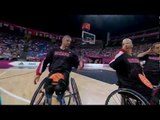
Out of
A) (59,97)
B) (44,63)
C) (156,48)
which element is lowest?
(59,97)

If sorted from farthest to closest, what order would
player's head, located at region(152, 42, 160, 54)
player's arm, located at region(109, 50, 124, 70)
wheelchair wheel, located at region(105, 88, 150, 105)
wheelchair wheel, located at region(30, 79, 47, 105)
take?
player's head, located at region(152, 42, 160, 54)
wheelchair wheel, located at region(30, 79, 47, 105)
player's arm, located at region(109, 50, 124, 70)
wheelchair wheel, located at region(105, 88, 150, 105)

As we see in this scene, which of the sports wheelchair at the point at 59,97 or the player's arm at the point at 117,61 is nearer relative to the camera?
the player's arm at the point at 117,61

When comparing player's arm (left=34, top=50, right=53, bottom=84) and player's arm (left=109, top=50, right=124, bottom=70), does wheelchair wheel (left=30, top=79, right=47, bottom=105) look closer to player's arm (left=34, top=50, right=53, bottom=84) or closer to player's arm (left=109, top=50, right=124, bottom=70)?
player's arm (left=34, top=50, right=53, bottom=84)

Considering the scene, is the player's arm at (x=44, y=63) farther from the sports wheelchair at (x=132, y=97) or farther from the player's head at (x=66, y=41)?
the sports wheelchair at (x=132, y=97)

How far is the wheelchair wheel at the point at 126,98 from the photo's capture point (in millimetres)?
2492

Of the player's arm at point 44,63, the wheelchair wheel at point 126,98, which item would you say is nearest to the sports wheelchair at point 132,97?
the wheelchair wheel at point 126,98

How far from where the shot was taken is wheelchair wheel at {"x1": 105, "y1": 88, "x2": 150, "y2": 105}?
2492 mm

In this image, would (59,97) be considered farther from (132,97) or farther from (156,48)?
(156,48)

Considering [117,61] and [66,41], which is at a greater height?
[66,41]

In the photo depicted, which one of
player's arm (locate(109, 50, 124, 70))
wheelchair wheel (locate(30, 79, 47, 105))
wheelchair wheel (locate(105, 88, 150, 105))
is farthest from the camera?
wheelchair wheel (locate(30, 79, 47, 105))

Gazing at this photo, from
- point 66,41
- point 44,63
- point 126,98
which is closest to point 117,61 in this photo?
point 126,98

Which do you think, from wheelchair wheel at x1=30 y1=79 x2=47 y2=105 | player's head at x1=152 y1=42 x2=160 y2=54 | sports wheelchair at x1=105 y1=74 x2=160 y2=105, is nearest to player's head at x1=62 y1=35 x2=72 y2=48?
wheelchair wheel at x1=30 y1=79 x2=47 y2=105

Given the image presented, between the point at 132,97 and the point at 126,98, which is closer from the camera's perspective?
the point at 132,97

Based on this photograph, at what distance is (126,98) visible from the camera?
2674mm
